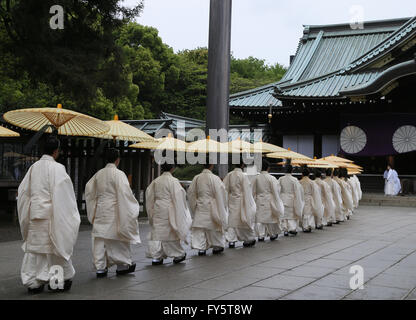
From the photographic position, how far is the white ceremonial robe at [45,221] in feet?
17.6

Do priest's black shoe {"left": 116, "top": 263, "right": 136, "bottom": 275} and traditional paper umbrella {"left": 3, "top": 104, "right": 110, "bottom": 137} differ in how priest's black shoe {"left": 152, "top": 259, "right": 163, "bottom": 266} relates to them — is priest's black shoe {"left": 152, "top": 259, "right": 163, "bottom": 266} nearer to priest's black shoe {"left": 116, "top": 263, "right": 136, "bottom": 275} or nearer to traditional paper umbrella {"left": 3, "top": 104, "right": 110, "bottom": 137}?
priest's black shoe {"left": 116, "top": 263, "right": 136, "bottom": 275}

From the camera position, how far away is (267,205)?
1046cm

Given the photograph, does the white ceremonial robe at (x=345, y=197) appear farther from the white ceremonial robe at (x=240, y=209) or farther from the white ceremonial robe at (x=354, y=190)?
the white ceremonial robe at (x=240, y=209)

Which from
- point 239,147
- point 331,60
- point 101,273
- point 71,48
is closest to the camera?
point 101,273

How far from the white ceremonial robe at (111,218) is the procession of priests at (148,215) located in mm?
13

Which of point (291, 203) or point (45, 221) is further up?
point (45, 221)

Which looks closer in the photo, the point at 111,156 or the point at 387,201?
the point at 111,156

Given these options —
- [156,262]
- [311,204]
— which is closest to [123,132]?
[156,262]

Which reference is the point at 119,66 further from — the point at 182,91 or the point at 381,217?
the point at 182,91

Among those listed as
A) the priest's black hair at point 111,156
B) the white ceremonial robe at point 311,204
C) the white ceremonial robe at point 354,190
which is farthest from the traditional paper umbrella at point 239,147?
the white ceremonial robe at point 354,190

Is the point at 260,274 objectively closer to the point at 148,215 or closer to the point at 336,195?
the point at 148,215

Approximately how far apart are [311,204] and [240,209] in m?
3.62

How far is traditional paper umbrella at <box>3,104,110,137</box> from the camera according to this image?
7.78 m
